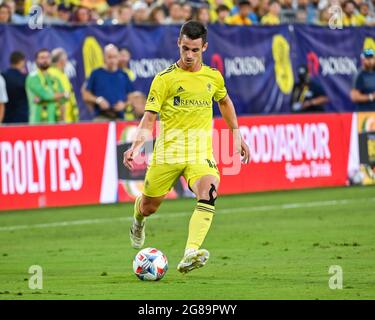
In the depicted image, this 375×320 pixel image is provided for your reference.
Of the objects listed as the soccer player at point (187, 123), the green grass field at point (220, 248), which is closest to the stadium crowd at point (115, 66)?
the green grass field at point (220, 248)

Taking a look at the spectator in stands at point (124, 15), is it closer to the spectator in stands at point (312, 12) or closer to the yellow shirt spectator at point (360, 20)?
the spectator in stands at point (312, 12)

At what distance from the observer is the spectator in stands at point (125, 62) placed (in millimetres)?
21328

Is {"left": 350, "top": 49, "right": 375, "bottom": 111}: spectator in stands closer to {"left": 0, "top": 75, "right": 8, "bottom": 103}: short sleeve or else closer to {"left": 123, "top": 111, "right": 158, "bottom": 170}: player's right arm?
{"left": 0, "top": 75, "right": 8, "bottom": 103}: short sleeve

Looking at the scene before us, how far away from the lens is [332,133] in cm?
2297

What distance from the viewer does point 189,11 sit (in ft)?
76.6

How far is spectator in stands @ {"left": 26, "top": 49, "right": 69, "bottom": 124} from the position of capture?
19.8m

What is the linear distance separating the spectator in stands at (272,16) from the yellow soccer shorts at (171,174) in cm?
1404

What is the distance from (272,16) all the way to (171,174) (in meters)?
14.5

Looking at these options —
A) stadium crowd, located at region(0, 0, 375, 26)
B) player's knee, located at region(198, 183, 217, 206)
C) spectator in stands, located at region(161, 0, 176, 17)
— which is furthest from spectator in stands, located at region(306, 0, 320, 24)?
player's knee, located at region(198, 183, 217, 206)

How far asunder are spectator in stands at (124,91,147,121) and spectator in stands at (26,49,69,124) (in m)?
1.46

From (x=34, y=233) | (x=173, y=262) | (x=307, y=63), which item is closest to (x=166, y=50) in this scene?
(x=307, y=63)
